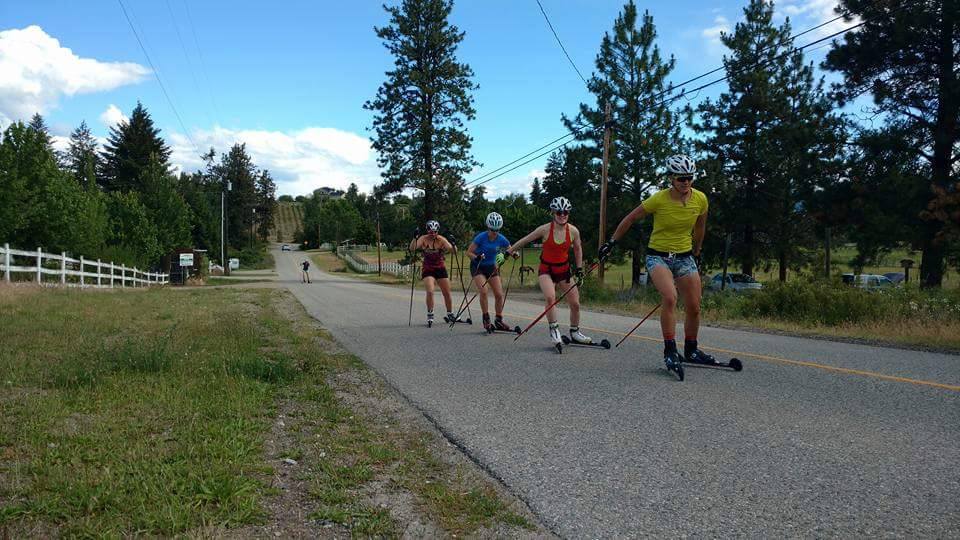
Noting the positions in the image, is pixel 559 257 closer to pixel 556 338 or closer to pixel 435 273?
pixel 556 338

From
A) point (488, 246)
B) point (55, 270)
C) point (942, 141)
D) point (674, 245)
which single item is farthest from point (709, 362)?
point (55, 270)

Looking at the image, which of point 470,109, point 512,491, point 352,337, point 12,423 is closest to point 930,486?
point 512,491

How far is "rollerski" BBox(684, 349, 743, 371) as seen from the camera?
6.81m

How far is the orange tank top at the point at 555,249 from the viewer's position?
9.16m

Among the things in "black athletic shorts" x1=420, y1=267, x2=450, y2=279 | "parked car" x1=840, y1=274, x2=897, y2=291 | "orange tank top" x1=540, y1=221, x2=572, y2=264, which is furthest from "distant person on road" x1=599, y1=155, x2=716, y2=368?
"parked car" x1=840, y1=274, x2=897, y2=291

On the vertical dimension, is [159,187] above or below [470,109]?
below

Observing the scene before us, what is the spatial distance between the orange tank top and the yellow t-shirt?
2.37 meters

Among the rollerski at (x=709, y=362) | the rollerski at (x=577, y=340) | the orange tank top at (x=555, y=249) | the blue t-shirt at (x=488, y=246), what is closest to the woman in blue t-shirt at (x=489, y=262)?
the blue t-shirt at (x=488, y=246)

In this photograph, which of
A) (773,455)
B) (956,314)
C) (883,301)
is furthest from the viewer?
(883,301)

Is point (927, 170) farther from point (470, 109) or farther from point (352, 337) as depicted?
point (470, 109)

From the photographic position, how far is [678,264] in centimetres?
679

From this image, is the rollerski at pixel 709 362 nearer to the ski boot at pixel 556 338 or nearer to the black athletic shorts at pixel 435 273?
the ski boot at pixel 556 338

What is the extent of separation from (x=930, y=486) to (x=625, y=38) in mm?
35605

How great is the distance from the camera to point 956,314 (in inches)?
469
